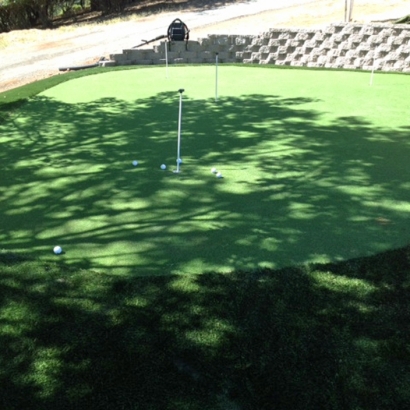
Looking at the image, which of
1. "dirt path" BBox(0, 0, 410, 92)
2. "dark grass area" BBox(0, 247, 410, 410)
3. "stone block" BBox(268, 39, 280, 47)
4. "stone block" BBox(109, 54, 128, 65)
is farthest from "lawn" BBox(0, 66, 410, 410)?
"dirt path" BBox(0, 0, 410, 92)

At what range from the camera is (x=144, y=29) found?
66.5 feet

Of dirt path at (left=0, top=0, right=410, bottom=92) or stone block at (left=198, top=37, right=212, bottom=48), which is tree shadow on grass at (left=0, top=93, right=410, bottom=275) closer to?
stone block at (left=198, top=37, right=212, bottom=48)

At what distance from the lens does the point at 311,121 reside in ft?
25.6

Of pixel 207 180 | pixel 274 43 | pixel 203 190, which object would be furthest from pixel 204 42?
pixel 203 190

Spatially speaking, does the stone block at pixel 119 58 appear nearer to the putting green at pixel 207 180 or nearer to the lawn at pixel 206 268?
the putting green at pixel 207 180

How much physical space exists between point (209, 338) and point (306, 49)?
1166cm

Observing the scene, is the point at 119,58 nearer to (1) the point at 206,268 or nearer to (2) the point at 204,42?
(2) the point at 204,42

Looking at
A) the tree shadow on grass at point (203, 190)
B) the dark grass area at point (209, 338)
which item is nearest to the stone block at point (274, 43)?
the tree shadow on grass at point (203, 190)

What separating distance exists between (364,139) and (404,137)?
20.4 inches

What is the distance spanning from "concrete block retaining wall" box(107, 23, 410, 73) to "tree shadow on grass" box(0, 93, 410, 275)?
5569 mm

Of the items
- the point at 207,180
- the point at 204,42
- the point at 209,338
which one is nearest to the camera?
the point at 209,338

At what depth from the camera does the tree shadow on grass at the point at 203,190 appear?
13.6 feet

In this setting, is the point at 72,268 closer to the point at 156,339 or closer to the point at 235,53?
the point at 156,339

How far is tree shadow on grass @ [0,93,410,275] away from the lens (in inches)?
163
